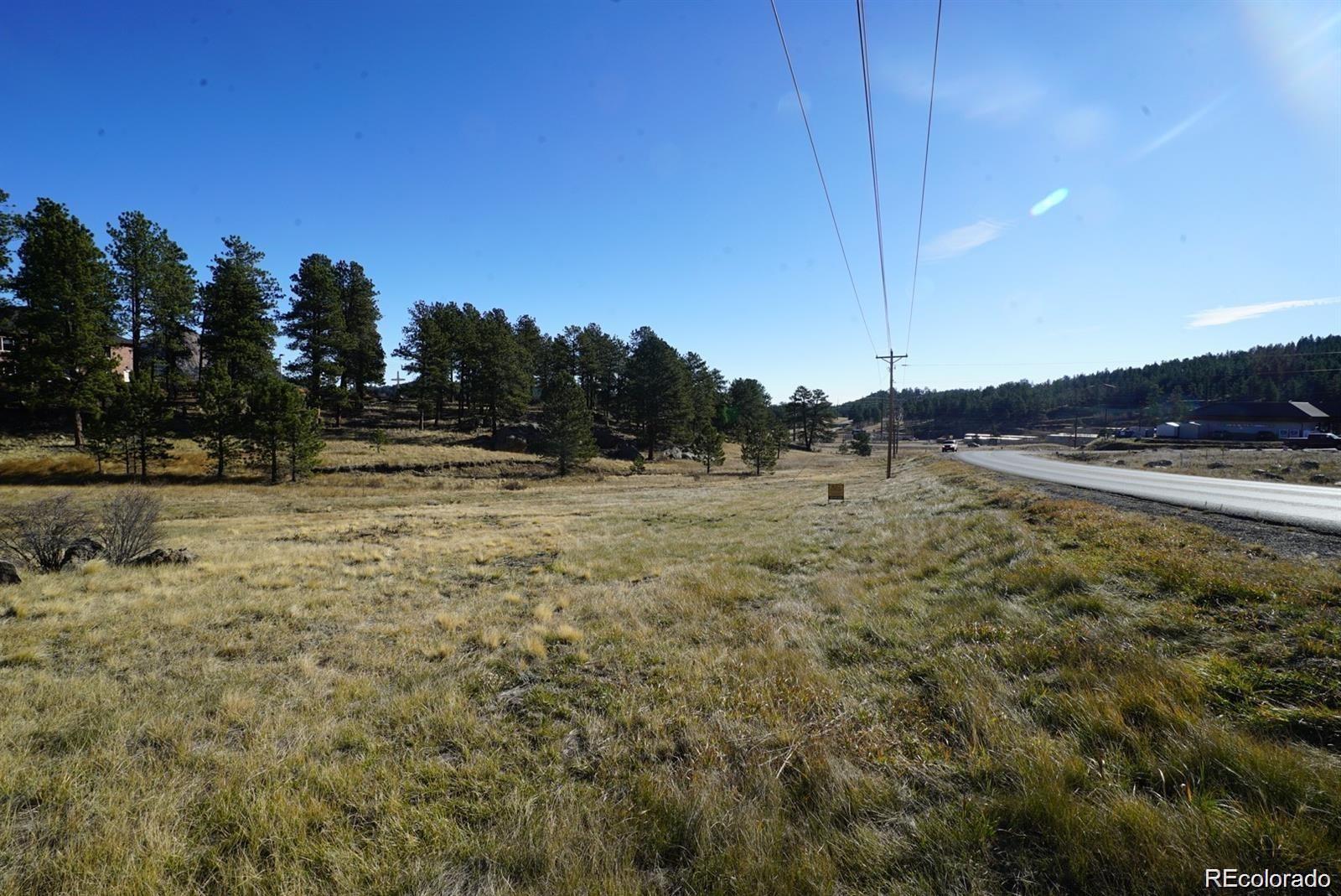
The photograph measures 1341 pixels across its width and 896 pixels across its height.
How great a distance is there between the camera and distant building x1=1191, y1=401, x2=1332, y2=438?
72000 millimetres

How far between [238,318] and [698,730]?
51369mm

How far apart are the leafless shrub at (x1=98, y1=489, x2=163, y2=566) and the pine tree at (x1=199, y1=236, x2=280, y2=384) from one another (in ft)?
99.6

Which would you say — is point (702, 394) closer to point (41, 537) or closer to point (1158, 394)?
point (41, 537)

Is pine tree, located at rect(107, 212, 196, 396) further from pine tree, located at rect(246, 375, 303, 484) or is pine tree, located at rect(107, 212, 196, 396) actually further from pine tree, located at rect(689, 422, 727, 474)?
pine tree, located at rect(689, 422, 727, 474)

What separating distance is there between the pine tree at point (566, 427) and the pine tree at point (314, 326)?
66.6ft

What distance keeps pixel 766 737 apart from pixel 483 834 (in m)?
2.45

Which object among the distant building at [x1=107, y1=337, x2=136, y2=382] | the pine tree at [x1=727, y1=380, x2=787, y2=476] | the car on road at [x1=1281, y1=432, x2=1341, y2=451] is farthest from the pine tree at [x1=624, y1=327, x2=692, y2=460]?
the car on road at [x1=1281, y1=432, x2=1341, y2=451]

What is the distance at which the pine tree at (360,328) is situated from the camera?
49.7 meters

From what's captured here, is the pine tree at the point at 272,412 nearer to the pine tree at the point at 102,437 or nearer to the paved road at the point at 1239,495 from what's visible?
the pine tree at the point at 102,437

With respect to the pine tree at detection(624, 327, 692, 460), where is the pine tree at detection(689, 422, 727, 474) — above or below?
below

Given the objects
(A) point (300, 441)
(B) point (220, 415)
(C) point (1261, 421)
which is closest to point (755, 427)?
(A) point (300, 441)

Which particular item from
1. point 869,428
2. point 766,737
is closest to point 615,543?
point 766,737

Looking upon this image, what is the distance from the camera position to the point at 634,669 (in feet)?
21.2

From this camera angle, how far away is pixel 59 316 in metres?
31.2
